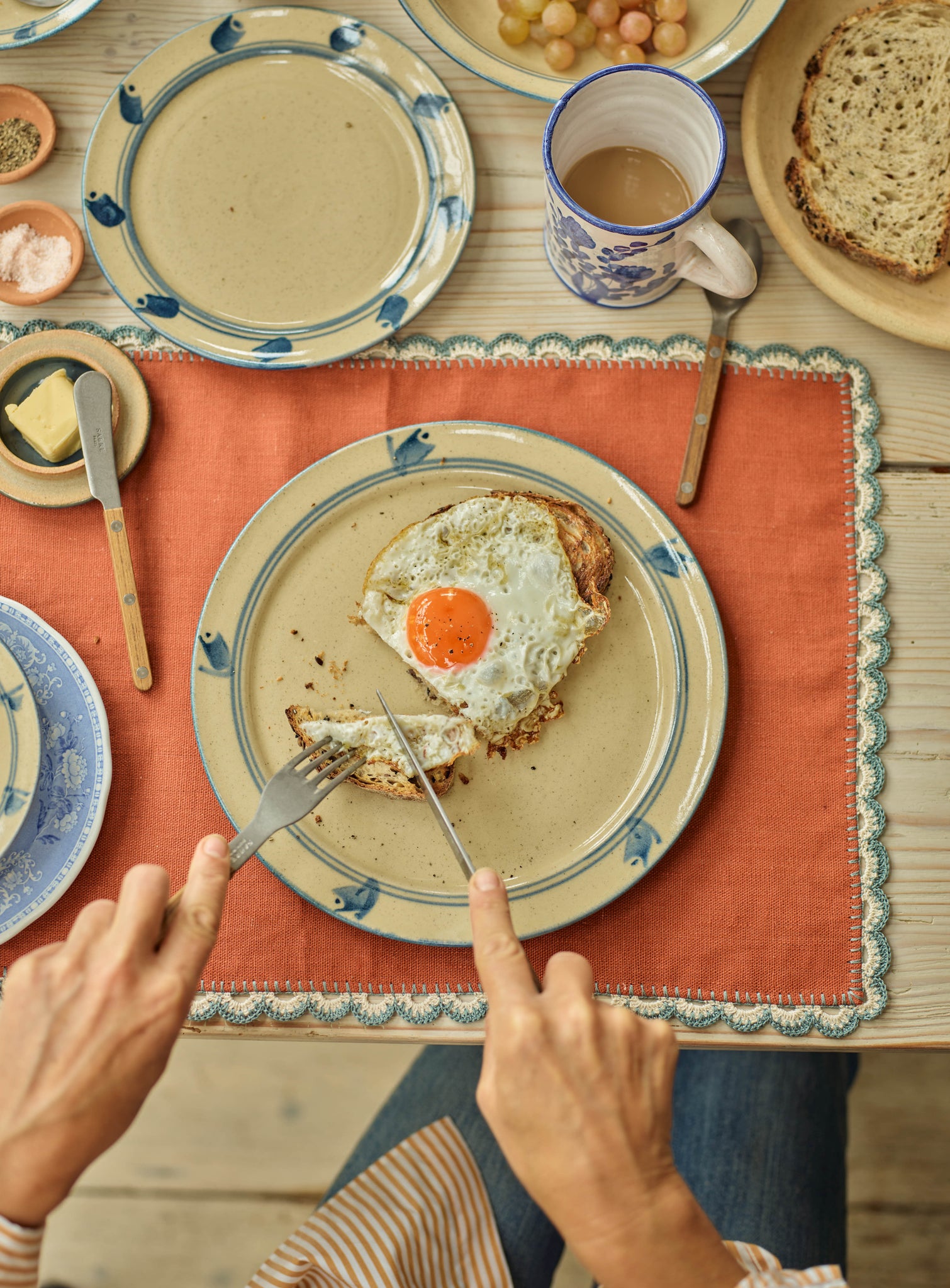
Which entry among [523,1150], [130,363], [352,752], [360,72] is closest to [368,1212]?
[523,1150]

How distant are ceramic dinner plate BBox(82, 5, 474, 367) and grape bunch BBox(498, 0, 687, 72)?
225 millimetres

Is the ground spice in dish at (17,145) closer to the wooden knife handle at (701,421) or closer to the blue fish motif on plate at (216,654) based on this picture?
the blue fish motif on plate at (216,654)

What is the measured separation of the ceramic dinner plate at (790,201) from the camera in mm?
1938

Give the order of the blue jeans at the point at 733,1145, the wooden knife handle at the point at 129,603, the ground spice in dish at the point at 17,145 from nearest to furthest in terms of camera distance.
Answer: the wooden knife handle at the point at 129,603 < the ground spice in dish at the point at 17,145 < the blue jeans at the point at 733,1145

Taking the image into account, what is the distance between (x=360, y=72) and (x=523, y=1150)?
224 cm

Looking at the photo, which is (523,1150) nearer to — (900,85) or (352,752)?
(352,752)

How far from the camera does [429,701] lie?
6.47ft

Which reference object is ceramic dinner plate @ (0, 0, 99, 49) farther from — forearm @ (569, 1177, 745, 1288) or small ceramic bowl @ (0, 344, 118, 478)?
forearm @ (569, 1177, 745, 1288)

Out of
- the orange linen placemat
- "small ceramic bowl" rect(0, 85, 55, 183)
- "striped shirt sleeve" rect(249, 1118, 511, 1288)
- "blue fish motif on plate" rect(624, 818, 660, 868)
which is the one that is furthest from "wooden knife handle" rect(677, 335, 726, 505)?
"striped shirt sleeve" rect(249, 1118, 511, 1288)

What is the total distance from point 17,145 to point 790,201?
179 centimetres

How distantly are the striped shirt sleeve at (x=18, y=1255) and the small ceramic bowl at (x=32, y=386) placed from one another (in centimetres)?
143

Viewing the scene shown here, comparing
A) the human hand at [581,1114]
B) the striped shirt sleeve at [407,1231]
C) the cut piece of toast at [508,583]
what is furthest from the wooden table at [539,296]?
the striped shirt sleeve at [407,1231]

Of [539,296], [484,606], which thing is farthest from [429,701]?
[539,296]

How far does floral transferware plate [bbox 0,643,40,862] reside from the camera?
179cm
